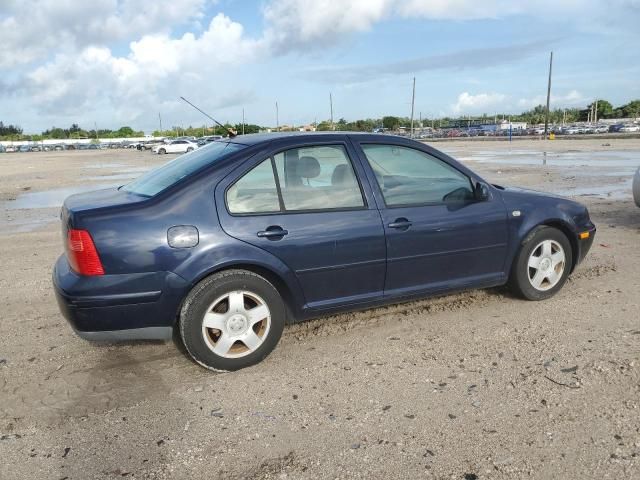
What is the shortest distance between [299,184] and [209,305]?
42.4 inches

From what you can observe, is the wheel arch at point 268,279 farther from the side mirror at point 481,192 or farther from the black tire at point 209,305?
the side mirror at point 481,192

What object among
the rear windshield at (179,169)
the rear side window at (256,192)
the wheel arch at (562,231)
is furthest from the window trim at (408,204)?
the rear windshield at (179,169)

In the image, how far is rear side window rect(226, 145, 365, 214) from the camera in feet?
12.4

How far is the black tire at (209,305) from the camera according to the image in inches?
140

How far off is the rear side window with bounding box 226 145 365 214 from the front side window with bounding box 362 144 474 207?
25 centimetres

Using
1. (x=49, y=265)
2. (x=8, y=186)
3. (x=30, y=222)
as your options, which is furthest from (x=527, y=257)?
(x=8, y=186)

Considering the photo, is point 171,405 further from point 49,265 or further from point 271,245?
point 49,265

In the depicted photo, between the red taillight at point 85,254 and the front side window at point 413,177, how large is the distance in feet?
6.79

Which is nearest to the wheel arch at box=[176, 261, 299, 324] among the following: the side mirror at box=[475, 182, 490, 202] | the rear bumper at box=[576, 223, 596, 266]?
the side mirror at box=[475, 182, 490, 202]

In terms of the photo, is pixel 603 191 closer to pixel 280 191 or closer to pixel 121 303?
pixel 280 191

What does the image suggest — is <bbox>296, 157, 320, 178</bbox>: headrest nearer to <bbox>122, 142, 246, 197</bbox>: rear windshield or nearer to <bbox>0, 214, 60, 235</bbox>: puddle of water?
<bbox>122, 142, 246, 197</bbox>: rear windshield

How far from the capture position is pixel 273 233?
3.73m

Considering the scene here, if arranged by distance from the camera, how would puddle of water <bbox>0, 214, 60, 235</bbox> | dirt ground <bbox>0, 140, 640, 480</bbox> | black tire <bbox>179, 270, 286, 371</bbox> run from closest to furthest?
dirt ground <bbox>0, 140, 640, 480</bbox> → black tire <bbox>179, 270, 286, 371</bbox> → puddle of water <bbox>0, 214, 60, 235</bbox>

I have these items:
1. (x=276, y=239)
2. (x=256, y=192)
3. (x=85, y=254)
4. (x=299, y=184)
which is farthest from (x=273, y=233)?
(x=85, y=254)
